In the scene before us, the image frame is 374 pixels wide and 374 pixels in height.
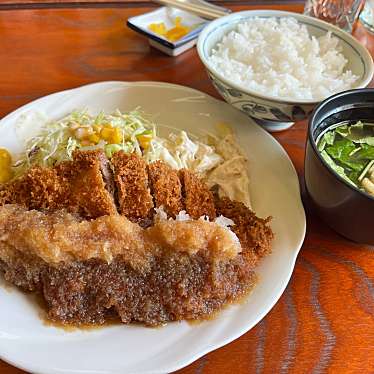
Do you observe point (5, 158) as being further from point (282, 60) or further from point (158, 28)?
point (282, 60)

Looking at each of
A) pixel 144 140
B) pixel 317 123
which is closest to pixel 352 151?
pixel 317 123

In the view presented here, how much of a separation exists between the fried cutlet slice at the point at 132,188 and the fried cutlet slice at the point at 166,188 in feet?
0.09

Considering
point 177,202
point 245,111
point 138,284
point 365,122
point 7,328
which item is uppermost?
point 365,122

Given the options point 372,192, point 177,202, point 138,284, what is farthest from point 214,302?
point 372,192

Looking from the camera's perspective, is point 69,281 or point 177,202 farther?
point 177,202

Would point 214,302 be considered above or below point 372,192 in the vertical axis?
below

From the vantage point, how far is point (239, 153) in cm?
202

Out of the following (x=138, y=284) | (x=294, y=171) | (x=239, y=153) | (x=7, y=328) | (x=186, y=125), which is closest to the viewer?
(x=7, y=328)

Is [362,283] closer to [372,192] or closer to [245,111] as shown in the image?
[372,192]

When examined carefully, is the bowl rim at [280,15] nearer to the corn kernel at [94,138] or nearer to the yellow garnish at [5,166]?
the corn kernel at [94,138]

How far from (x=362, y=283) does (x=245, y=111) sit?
2.92 feet

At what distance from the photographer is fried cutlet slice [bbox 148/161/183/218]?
1657mm

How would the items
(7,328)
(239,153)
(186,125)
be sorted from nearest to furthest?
(7,328), (239,153), (186,125)

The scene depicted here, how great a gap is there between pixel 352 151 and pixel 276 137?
0.44 meters
